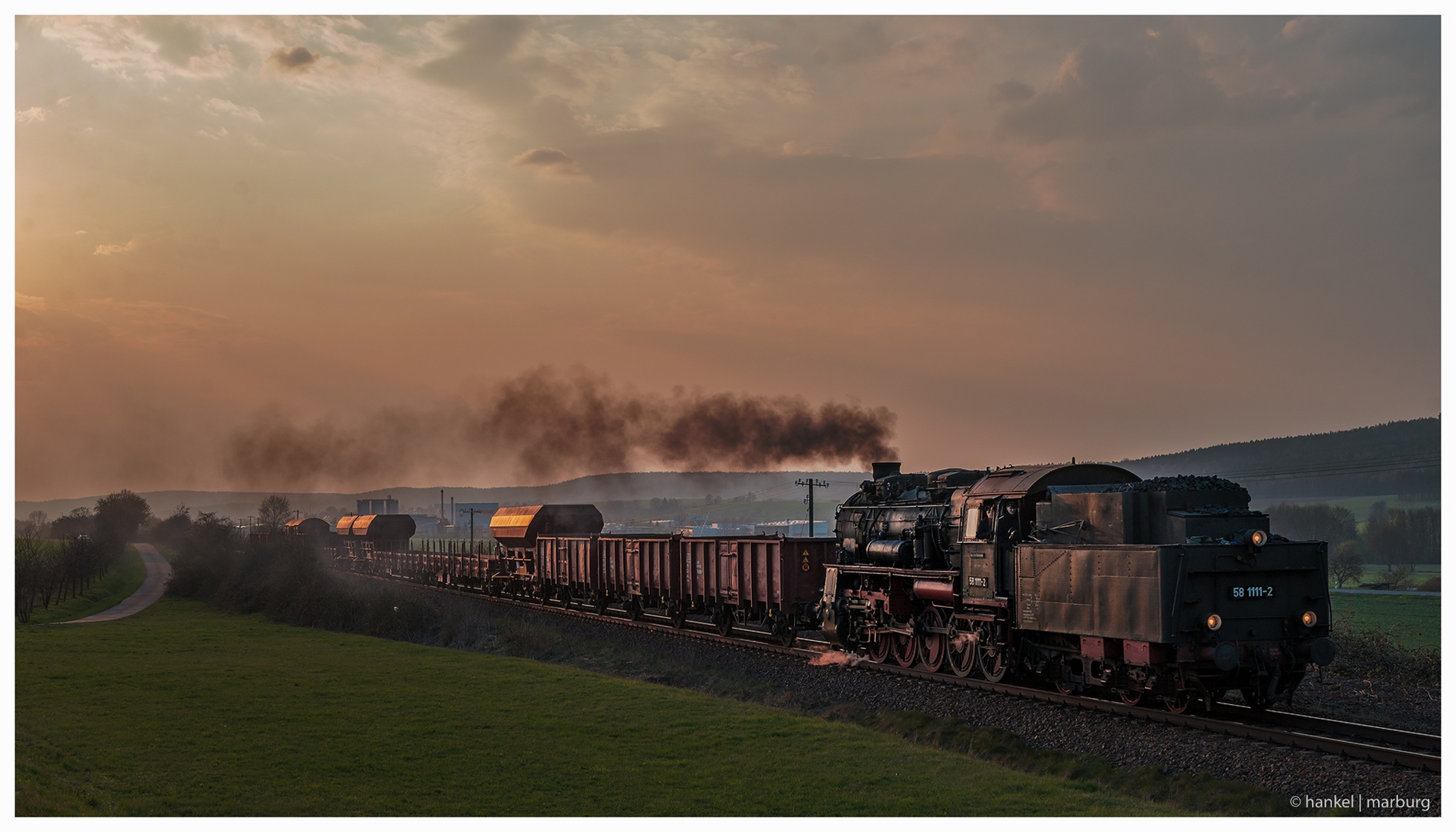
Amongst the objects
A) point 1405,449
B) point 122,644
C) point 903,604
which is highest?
point 1405,449

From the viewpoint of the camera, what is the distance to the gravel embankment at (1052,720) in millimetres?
13805

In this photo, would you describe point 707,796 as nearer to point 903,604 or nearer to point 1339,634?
point 903,604

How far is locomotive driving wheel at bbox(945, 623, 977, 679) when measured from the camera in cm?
2128

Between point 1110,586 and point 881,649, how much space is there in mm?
8362

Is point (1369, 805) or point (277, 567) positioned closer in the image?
point (1369, 805)

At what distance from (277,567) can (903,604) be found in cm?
4536

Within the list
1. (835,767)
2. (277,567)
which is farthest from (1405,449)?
(835,767)

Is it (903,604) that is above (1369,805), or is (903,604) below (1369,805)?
above

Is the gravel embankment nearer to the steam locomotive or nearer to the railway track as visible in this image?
the railway track

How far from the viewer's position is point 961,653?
22.0 m

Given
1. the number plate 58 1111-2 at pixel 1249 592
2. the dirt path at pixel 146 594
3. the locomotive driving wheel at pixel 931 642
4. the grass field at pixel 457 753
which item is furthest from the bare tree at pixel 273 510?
the number plate 58 1111-2 at pixel 1249 592

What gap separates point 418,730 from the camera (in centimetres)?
1875

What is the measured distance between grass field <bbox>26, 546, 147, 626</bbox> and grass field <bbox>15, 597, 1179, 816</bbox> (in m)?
28.5

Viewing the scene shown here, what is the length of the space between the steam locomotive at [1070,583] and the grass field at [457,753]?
3.39 metres
